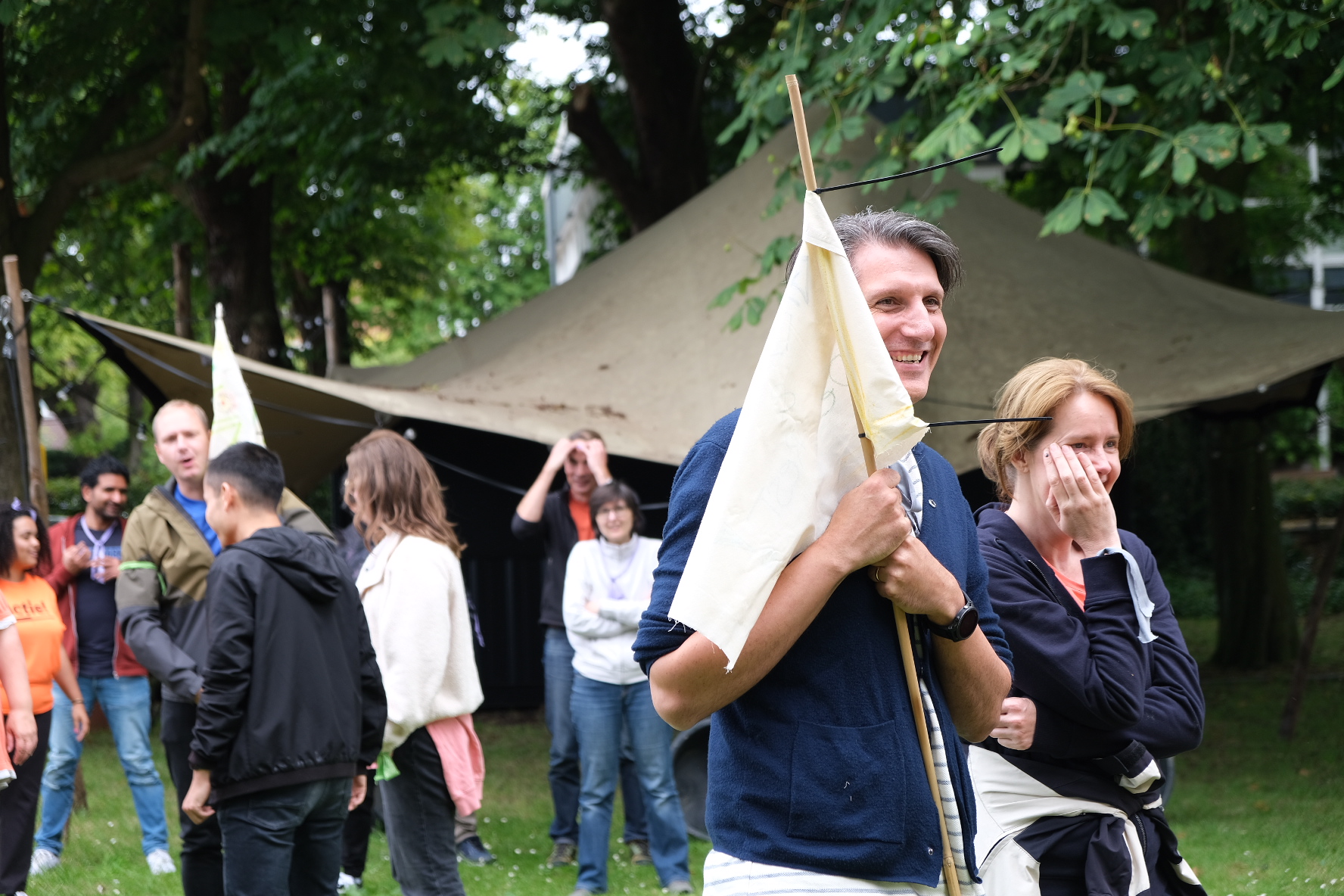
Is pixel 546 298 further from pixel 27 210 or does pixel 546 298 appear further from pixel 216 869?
pixel 216 869

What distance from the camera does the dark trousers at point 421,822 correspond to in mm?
3961

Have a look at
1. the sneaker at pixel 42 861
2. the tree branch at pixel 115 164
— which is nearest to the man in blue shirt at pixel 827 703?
the sneaker at pixel 42 861

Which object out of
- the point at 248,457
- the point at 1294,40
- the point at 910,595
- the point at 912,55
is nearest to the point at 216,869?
the point at 248,457

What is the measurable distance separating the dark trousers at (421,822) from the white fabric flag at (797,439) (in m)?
2.73

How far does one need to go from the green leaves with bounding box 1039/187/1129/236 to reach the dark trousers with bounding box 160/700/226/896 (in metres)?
3.96

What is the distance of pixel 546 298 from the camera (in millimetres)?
9055

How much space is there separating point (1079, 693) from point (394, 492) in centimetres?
263

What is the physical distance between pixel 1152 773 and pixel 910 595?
1019mm

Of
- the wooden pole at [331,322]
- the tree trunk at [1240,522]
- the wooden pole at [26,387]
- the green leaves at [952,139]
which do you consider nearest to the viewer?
the green leaves at [952,139]

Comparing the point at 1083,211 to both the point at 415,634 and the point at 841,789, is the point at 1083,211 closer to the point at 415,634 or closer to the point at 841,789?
the point at 415,634

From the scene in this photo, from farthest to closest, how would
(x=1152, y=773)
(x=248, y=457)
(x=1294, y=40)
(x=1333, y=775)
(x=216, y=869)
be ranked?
(x=1333, y=775)
(x=1294, y=40)
(x=216, y=869)
(x=248, y=457)
(x=1152, y=773)

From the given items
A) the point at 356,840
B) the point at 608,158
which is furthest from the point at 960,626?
the point at 608,158

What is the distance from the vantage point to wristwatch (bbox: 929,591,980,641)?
1734 mm

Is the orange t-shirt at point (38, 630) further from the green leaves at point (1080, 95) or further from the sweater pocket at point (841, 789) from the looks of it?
the green leaves at point (1080, 95)
